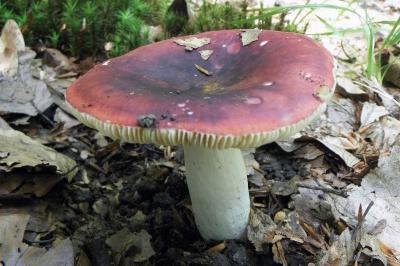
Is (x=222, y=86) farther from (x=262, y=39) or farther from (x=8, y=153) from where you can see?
(x=8, y=153)

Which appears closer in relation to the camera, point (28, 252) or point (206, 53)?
point (28, 252)

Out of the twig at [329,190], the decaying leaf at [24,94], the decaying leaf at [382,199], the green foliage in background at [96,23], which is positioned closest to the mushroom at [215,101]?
the twig at [329,190]

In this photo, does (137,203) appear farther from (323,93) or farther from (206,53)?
(323,93)

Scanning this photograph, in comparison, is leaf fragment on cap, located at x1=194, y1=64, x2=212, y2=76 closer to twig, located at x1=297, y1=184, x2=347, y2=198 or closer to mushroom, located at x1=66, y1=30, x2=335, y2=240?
mushroom, located at x1=66, y1=30, x2=335, y2=240

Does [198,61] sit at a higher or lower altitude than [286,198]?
higher

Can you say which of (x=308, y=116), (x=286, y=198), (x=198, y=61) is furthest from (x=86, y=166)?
(x=308, y=116)

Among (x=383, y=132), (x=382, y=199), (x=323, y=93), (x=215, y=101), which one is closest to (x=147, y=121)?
(x=215, y=101)

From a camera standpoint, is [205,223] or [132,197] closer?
[205,223]
